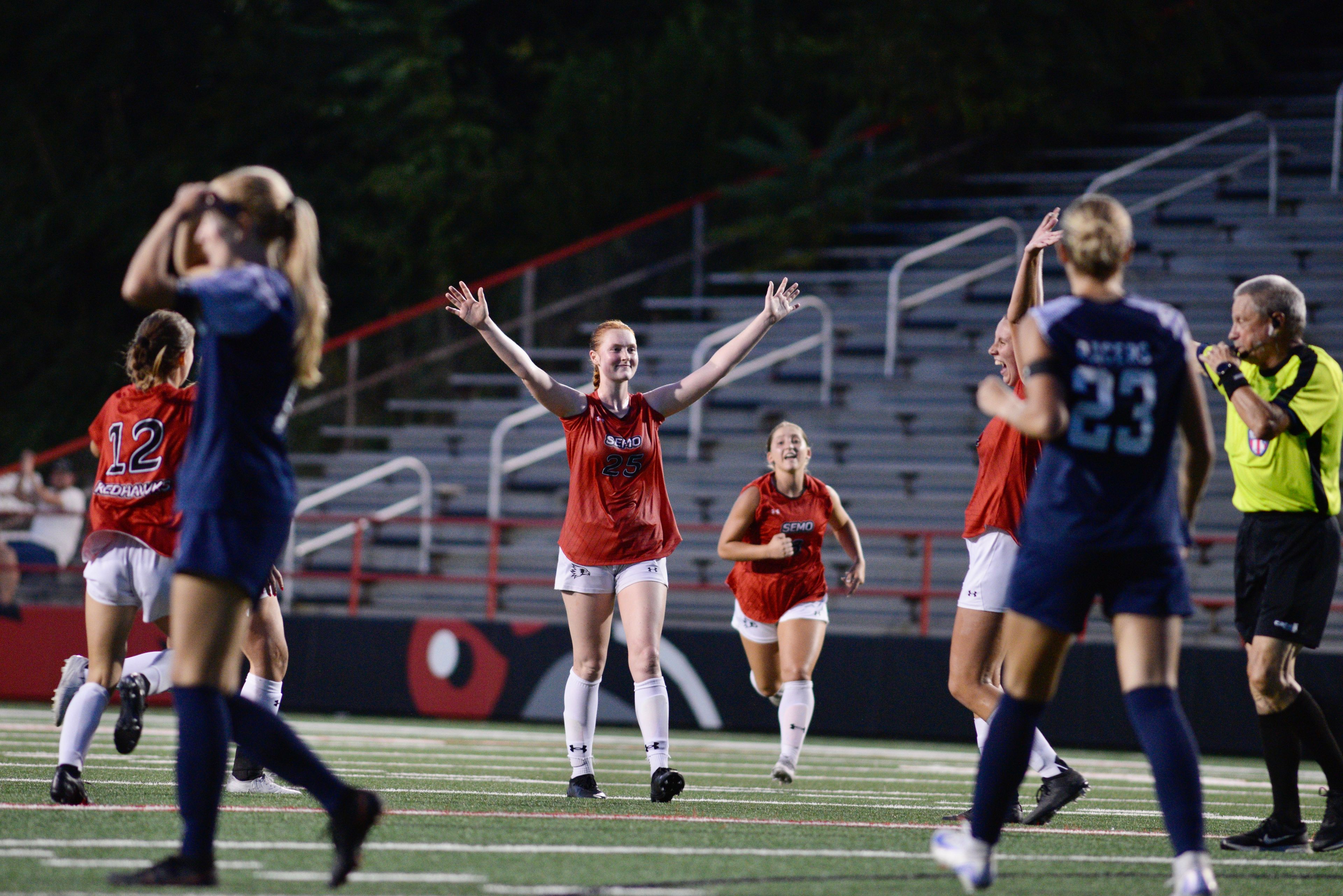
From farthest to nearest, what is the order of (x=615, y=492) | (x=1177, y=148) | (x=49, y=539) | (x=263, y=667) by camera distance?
(x=1177, y=148) → (x=49, y=539) → (x=615, y=492) → (x=263, y=667)

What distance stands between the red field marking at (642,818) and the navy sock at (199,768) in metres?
2.17

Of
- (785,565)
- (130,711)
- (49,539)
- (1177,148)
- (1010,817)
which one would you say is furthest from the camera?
(1177,148)

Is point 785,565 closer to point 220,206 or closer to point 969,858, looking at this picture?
point 969,858

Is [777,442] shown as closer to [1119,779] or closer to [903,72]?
[1119,779]

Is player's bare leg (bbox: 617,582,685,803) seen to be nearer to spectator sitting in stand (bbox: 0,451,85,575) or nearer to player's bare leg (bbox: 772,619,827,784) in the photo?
player's bare leg (bbox: 772,619,827,784)

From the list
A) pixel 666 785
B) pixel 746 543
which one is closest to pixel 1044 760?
pixel 666 785

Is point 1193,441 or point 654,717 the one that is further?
point 654,717

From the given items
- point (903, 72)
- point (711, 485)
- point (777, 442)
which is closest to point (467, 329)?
point (711, 485)

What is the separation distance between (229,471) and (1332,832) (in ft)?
15.2

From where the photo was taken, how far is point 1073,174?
23.4 meters

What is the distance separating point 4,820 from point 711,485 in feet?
42.7

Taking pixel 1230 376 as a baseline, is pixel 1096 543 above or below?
below

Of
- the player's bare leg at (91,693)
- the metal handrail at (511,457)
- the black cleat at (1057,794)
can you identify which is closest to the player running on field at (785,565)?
the black cleat at (1057,794)

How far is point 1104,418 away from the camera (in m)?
5.24
